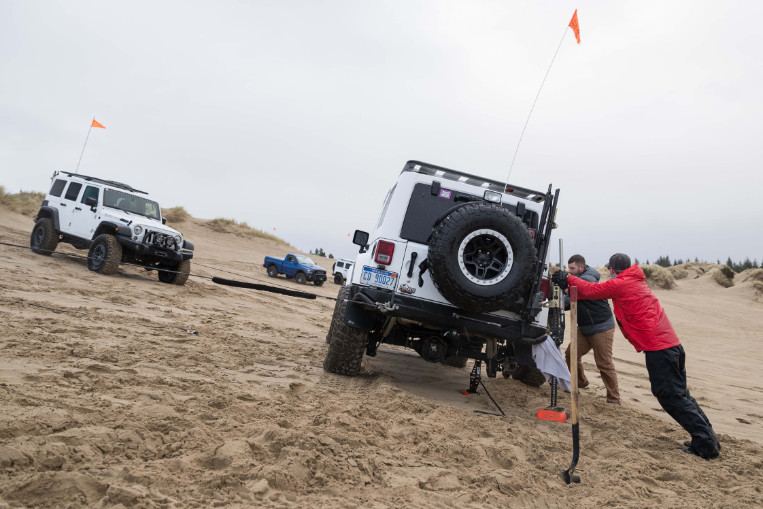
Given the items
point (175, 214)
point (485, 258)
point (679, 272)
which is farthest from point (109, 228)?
point (679, 272)

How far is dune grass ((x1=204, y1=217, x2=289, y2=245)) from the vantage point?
35031mm

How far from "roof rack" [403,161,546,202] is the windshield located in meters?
9.64

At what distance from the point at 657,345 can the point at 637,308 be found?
0.37 meters

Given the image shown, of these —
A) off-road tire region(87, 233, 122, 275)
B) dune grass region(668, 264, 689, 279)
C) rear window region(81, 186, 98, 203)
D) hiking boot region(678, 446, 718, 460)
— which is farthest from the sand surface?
dune grass region(668, 264, 689, 279)

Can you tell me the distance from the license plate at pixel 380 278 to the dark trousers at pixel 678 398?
7.95ft

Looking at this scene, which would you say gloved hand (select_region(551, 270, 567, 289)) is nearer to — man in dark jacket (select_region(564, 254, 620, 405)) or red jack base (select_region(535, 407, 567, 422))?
red jack base (select_region(535, 407, 567, 422))

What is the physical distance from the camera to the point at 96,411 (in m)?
3.30

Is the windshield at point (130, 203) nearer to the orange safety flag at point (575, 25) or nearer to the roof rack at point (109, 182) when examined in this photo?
the roof rack at point (109, 182)

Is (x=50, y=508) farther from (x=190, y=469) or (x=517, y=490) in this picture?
(x=517, y=490)

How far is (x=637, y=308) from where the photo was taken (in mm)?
4871

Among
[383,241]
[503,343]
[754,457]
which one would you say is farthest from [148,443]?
[754,457]

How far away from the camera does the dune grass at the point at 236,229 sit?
115ft

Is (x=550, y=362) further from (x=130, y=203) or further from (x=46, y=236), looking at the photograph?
(x=46, y=236)

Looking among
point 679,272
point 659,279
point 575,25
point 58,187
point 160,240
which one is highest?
point 679,272
